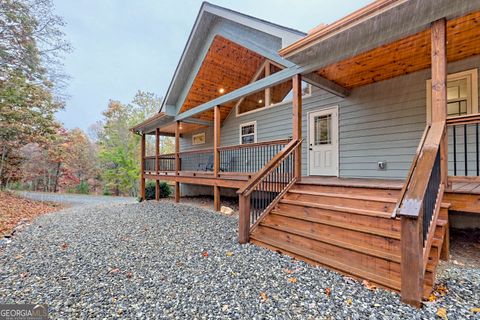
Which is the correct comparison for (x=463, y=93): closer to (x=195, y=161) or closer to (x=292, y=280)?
(x=292, y=280)

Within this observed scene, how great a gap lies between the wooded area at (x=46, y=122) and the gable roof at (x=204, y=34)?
5.69 m

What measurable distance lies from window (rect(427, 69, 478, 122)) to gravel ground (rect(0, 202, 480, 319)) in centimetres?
325

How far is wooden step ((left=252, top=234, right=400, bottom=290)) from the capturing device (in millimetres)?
2402

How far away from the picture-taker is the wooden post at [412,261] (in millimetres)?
2102

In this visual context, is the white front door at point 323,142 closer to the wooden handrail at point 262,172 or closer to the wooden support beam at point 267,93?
the wooden support beam at point 267,93

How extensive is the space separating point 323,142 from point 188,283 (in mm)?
5199

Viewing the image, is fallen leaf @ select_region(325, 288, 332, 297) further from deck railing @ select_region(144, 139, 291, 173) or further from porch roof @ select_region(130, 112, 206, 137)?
porch roof @ select_region(130, 112, 206, 137)

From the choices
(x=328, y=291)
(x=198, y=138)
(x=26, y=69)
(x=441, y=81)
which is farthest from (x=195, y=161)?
(x=26, y=69)

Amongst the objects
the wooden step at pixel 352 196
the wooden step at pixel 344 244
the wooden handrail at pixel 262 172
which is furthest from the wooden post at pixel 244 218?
the wooden step at pixel 352 196

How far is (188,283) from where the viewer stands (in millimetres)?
2779

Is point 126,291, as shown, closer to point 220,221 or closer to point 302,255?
point 302,255

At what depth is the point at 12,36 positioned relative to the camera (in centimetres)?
841

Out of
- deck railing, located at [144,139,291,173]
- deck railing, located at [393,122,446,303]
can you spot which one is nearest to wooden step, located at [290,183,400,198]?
deck railing, located at [393,122,446,303]

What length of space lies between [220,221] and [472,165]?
5287mm
